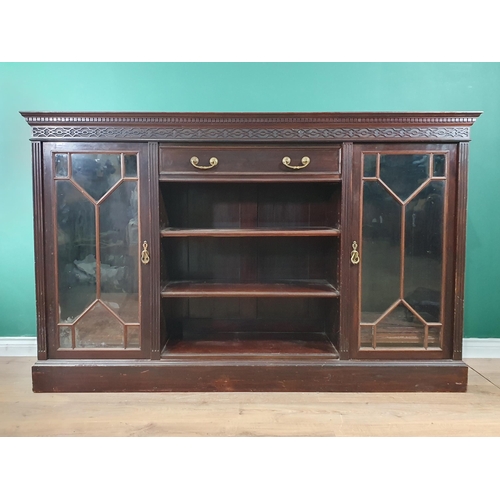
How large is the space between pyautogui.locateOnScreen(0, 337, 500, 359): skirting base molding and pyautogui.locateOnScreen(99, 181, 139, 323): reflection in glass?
2.52 feet

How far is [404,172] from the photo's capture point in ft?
5.36

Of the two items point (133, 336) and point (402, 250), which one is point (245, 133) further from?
point (133, 336)

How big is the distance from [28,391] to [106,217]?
83cm

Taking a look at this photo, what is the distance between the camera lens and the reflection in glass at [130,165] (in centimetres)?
163

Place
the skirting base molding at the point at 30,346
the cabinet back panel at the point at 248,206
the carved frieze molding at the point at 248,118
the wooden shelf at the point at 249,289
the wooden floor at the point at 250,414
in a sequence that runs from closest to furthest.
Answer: the wooden floor at the point at 250,414
the carved frieze molding at the point at 248,118
the wooden shelf at the point at 249,289
the cabinet back panel at the point at 248,206
the skirting base molding at the point at 30,346

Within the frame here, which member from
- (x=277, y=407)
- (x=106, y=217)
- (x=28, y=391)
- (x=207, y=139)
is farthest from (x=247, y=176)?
(x=28, y=391)

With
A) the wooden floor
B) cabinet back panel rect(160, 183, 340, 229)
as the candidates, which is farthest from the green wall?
the wooden floor

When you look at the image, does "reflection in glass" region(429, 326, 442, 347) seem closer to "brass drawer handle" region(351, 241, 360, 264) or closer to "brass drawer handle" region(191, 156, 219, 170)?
"brass drawer handle" region(351, 241, 360, 264)

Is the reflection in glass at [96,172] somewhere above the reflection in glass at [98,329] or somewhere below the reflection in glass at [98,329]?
above

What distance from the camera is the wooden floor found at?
1.38 meters

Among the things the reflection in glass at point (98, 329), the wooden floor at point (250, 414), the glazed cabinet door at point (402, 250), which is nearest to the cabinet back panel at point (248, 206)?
the glazed cabinet door at point (402, 250)

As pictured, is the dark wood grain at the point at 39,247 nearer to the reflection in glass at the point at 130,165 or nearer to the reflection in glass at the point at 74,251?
the reflection in glass at the point at 74,251

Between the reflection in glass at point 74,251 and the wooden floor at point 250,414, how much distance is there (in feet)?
1.24

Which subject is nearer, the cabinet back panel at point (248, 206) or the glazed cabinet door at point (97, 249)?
the glazed cabinet door at point (97, 249)
